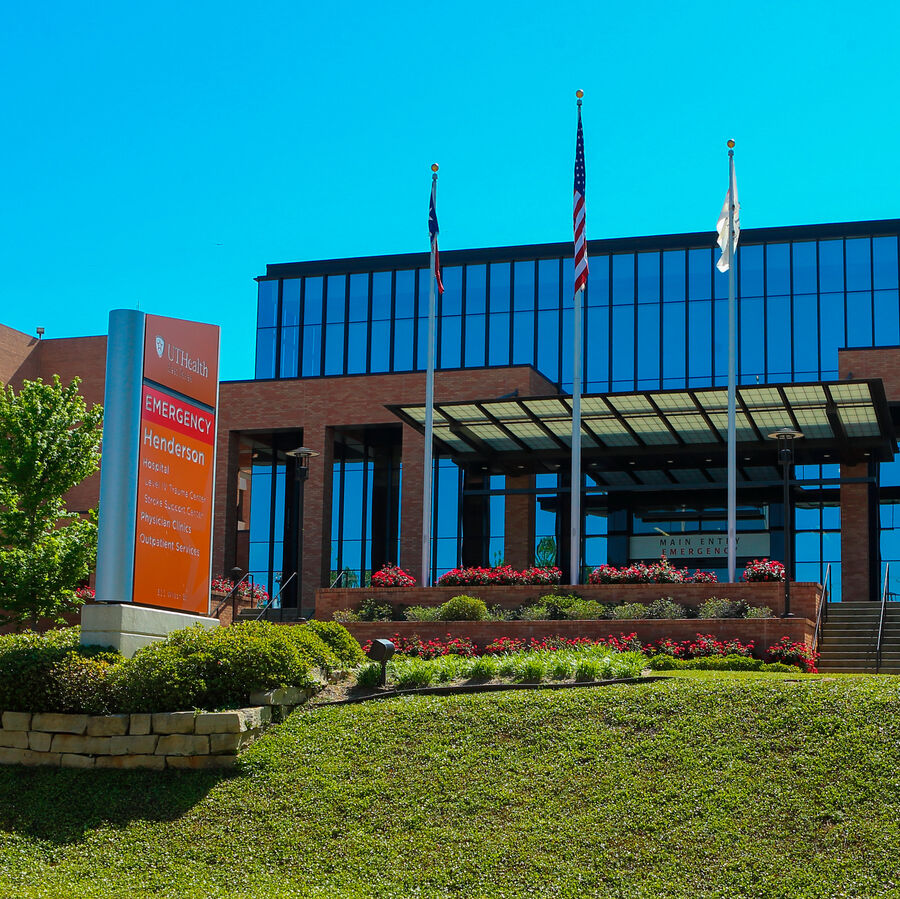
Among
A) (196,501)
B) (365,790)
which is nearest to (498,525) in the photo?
(196,501)

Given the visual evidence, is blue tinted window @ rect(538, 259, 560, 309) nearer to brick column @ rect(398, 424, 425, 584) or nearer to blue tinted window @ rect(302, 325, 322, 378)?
blue tinted window @ rect(302, 325, 322, 378)

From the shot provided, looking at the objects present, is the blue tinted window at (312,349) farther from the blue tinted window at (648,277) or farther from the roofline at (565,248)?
the blue tinted window at (648,277)

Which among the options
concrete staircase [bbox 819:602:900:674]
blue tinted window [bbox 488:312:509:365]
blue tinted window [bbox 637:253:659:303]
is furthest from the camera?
blue tinted window [bbox 488:312:509:365]

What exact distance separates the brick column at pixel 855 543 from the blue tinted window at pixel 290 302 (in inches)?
1099

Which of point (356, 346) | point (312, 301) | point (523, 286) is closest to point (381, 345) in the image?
point (356, 346)

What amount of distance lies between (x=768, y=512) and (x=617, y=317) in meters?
15.5

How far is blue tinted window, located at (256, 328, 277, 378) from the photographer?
54.7 meters

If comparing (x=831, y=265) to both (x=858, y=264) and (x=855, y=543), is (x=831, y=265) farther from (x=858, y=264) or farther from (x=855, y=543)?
(x=855, y=543)

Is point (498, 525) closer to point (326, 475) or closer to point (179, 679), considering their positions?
point (326, 475)

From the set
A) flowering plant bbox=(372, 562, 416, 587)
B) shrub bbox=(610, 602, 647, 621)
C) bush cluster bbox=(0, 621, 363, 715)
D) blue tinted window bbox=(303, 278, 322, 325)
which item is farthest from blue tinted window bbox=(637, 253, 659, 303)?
bush cluster bbox=(0, 621, 363, 715)

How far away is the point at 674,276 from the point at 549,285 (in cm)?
517

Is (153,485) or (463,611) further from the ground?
(153,485)

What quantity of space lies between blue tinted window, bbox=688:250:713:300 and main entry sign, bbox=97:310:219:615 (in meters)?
35.7

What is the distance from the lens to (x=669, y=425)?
32.5 meters
